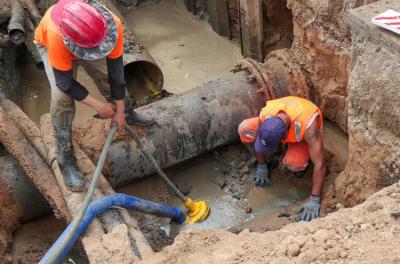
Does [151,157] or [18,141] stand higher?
[18,141]

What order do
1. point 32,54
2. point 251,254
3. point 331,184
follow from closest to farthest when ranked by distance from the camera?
1. point 251,254
2. point 331,184
3. point 32,54

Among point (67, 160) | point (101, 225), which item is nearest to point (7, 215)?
point (67, 160)

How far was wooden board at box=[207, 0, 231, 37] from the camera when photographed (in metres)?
6.63

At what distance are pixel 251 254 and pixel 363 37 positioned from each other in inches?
65.8

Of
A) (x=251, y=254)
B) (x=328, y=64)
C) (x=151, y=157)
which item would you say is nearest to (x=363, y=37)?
(x=328, y=64)

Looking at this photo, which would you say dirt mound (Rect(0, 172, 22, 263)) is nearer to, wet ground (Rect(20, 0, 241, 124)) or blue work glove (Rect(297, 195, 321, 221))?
wet ground (Rect(20, 0, 241, 124))

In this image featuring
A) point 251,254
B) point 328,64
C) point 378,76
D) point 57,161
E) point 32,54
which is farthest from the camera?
point 32,54

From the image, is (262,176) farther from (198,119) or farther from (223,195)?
(198,119)

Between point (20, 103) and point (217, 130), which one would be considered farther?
point (20, 103)

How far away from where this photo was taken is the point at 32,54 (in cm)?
639

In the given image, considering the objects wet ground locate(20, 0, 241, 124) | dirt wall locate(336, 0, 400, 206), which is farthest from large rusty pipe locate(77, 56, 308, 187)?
wet ground locate(20, 0, 241, 124)

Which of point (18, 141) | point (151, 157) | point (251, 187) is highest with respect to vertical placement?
point (18, 141)

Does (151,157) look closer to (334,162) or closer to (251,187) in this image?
(251,187)

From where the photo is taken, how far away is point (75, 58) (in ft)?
11.4
